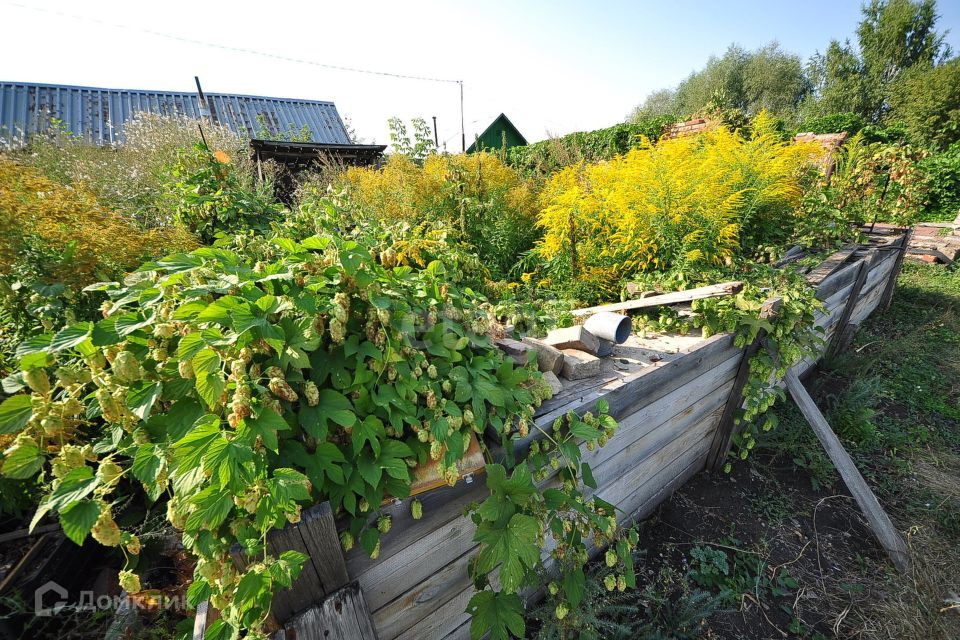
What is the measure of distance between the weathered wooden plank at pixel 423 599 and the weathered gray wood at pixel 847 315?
4554 mm

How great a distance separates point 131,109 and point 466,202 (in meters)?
14.3

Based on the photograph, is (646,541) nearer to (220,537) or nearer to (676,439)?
(676,439)

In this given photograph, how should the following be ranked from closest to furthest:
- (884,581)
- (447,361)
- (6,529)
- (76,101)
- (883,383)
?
(447,361) < (6,529) < (884,581) < (883,383) < (76,101)

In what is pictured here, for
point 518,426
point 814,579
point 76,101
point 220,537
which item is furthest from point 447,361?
point 76,101

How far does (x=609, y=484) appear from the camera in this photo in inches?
75.7

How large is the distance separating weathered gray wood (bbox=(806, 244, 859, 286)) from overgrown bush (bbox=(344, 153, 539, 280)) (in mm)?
2577

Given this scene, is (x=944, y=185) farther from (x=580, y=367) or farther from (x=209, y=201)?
(x=209, y=201)

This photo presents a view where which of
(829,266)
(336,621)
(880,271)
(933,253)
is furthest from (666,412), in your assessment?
(933,253)

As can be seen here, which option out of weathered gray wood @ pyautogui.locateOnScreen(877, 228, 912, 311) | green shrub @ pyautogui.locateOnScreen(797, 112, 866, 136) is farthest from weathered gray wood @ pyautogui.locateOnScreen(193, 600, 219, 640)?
green shrub @ pyautogui.locateOnScreen(797, 112, 866, 136)

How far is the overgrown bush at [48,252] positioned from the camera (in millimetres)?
1416

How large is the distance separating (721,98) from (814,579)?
936cm

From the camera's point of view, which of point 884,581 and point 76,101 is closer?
point 884,581

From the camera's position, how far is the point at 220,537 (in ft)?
2.64

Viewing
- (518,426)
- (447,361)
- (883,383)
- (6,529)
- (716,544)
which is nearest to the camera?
(447,361)
